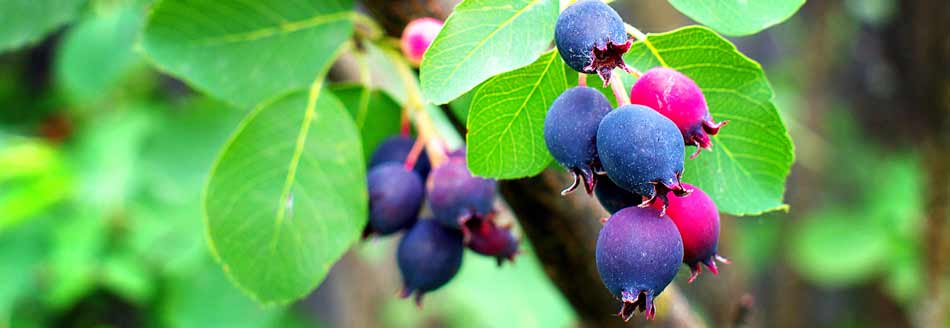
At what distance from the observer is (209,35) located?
0.52m

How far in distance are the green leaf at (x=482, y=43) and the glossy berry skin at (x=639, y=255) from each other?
77 mm

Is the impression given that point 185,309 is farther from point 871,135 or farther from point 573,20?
point 871,135

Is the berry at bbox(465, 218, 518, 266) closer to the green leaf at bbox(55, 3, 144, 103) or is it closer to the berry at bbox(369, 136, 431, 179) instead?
the berry at bbox(369, 136, 431, 179)

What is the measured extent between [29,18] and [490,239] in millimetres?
348

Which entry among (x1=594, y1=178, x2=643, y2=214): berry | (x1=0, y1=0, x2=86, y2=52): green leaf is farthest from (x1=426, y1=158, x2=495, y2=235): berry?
(x1=0, y1=0, x2=86, y2=52): green leaf

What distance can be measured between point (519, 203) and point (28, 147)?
141 centimetres

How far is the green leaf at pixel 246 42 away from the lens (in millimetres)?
515

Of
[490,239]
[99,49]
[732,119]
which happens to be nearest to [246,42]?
[490,239]

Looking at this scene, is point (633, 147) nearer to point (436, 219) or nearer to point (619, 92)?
point (619, 92)

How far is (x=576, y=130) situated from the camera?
0.33 metres

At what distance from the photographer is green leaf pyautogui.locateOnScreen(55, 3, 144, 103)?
2.90ft

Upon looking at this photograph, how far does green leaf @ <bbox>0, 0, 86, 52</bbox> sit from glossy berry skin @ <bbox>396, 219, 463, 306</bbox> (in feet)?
0.94

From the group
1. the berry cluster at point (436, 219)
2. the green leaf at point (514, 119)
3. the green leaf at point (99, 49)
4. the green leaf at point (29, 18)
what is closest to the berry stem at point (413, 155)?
the berry cluster at point (436, 219)

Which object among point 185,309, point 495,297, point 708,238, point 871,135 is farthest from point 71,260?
point 871,135
